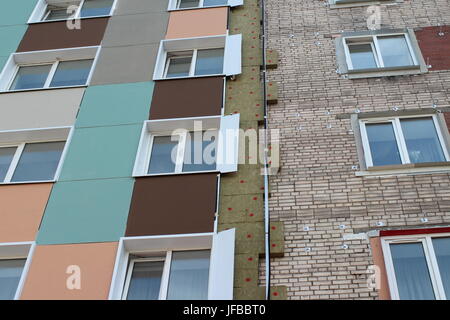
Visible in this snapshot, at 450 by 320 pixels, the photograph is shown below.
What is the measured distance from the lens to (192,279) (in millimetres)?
7938

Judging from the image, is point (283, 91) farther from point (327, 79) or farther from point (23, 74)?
point (23, 74)

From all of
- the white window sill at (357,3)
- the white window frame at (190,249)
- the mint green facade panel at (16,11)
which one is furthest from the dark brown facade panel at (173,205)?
the mint green facade panel at (16,11)

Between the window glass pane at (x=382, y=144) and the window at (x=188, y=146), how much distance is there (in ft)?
8.44

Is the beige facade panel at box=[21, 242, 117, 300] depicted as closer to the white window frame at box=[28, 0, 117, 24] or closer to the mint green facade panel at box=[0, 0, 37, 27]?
the white window frame at box=[28, 0, 117, 24]

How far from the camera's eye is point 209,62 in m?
11.8

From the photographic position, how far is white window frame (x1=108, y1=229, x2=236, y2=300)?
748 centimetres

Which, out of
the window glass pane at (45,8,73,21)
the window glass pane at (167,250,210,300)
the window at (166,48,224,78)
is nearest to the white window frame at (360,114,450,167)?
the window glass pane at (167,250,210,300)

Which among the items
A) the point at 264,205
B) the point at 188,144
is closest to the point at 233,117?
the point at 188,144

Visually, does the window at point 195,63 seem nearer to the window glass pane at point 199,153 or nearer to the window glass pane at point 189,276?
the window glass pane at point 199,153

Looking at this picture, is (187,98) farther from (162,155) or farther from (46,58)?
(46,58)

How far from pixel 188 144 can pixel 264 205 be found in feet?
7.44

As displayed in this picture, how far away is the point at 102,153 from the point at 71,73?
3.48 metres

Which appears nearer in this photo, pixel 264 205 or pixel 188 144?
pixel 264 205
